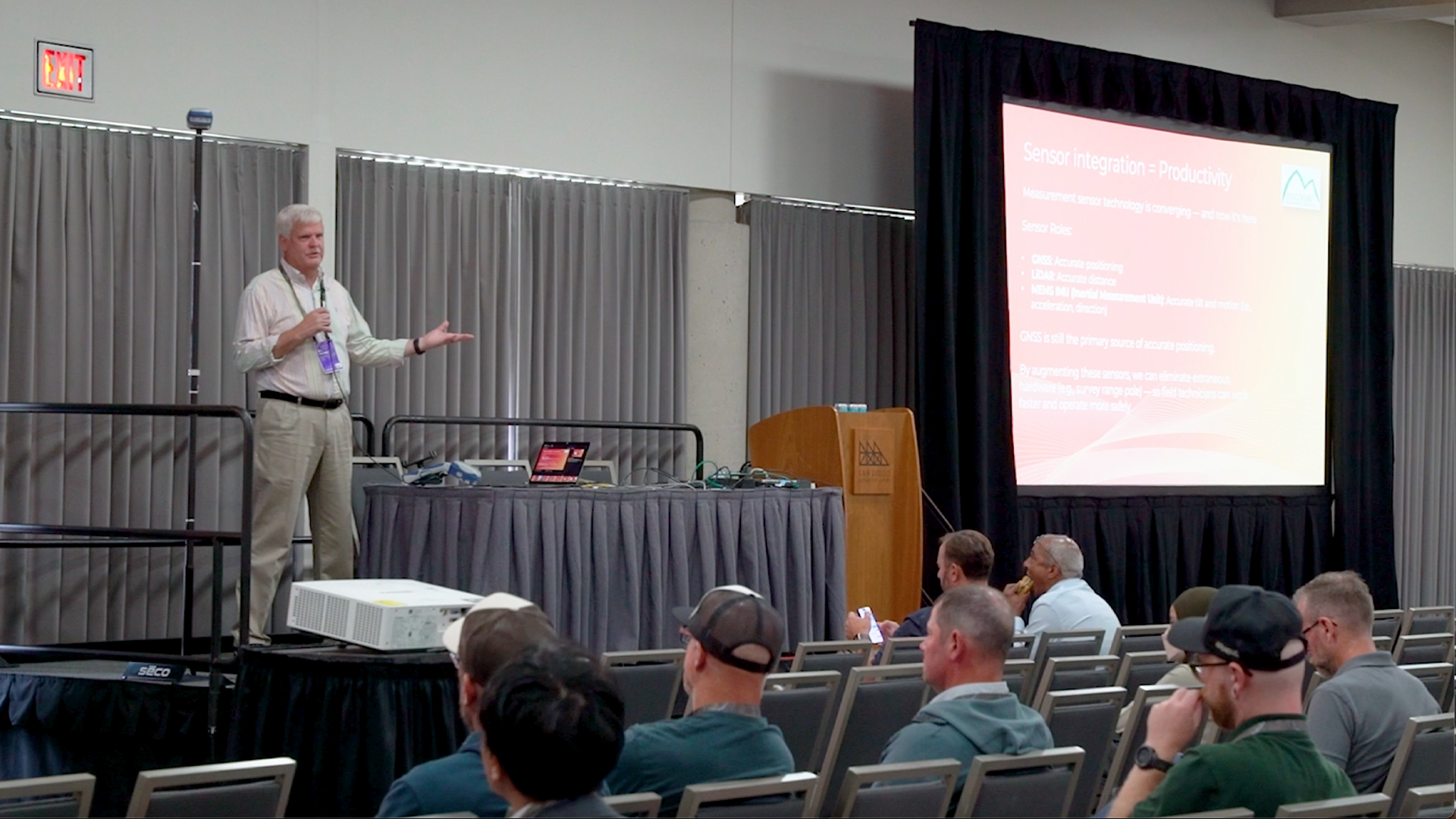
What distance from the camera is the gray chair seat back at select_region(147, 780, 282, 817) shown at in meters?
2.30

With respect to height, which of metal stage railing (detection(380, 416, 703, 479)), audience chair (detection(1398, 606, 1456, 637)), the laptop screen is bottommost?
audience chair (detection(1398, 606, 1456, 637))

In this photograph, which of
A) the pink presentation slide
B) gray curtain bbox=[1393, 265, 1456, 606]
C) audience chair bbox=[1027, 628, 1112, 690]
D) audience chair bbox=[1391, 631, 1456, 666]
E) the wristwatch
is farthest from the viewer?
gray curtain bbox=[1393, 265, 1456, 606]

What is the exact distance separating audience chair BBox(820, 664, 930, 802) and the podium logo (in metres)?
3.11

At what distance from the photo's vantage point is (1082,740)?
355 centimetres

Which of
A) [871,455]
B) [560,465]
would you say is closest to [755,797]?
[560,465]

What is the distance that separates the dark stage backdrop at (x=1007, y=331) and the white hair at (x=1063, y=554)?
96.7 inches

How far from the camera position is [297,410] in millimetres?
5188

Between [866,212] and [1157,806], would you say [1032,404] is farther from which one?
[1157,806]

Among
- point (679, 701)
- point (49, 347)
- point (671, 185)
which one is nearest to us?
point (679, 701)

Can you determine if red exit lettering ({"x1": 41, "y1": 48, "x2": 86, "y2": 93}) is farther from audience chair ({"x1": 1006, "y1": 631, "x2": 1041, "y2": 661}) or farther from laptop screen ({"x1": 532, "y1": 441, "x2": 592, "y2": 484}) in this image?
audience chair ({"x1": 1006, "y1": 631, "x2": 1041, "y2": 661})

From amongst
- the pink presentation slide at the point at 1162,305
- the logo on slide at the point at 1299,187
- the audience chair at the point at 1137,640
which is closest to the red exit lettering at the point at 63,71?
the audience chair at the point at 1137,640

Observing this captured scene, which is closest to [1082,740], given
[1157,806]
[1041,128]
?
[1157,806]

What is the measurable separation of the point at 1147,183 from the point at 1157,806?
7.28m

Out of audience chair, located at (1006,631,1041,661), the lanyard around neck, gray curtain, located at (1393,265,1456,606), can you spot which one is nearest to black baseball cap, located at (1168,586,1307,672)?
audience chair, located at (1006,631,1041,661)
